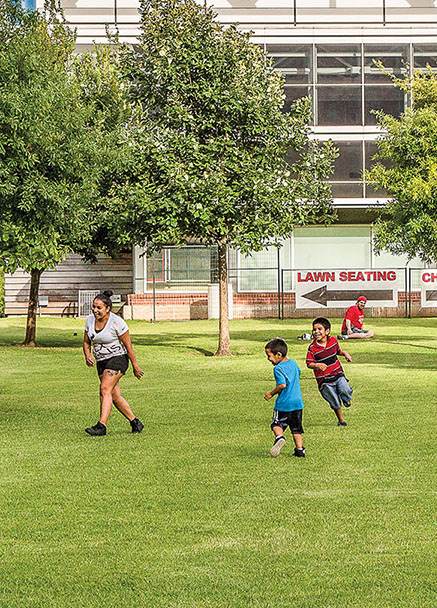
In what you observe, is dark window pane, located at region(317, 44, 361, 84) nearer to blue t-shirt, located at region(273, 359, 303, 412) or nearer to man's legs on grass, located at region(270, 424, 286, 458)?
blue t-shirt, located at region(273, 359, 303, 412)

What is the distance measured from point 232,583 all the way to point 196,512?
1.81 metres

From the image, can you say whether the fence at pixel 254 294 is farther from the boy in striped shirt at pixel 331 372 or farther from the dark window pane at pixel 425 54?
the boy in striped shirt at pixel 331 372

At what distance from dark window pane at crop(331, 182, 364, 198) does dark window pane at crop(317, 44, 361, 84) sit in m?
4.64

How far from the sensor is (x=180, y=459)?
9680mm

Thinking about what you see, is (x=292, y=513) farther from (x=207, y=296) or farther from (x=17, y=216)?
(x=207, y=296)

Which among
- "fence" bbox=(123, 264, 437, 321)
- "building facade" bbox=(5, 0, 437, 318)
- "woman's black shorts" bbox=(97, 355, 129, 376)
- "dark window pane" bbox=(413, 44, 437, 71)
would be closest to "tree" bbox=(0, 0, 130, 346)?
"woman's black shorts" bbox=(97, 355, 129, 376)

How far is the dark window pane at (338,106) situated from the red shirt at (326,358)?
33.9 meters

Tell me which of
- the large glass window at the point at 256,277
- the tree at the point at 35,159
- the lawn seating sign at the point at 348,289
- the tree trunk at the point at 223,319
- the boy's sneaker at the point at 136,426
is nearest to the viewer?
the boy's sneaker at the point at 136,426

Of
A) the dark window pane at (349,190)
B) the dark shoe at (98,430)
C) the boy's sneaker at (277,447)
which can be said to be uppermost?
the dark window pane at (349,190)

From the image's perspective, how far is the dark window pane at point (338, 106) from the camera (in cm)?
4472

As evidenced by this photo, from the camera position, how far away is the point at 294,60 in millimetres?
45156

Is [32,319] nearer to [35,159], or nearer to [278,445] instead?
[35,159]

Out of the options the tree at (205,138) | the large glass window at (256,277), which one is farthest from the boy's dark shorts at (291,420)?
the large glass window at (256,277)

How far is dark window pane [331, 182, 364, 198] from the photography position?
4438 centimetres
